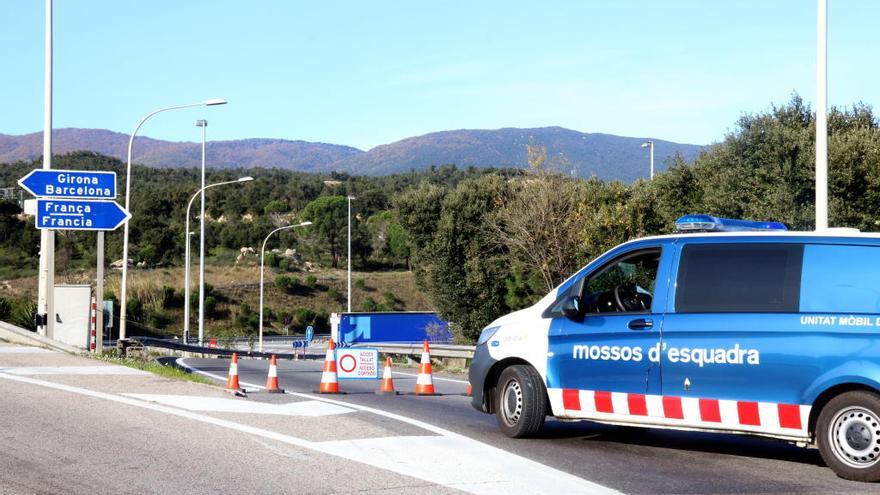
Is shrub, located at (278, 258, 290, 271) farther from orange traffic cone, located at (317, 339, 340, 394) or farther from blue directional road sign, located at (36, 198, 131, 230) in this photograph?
orange traffic cone, located at (317, 339, 340, 394)

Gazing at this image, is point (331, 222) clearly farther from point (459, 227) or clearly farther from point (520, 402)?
point (520, 402)

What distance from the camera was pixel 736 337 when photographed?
30.3 ft

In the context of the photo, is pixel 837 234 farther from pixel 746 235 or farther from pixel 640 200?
pixel 640 200

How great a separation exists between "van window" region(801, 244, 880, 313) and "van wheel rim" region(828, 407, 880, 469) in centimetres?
82

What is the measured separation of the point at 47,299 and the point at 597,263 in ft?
45.2

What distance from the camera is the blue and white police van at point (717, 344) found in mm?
8656

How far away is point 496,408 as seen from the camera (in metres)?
11.1

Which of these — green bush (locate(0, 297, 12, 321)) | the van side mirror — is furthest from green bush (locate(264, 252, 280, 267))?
the van side mirror

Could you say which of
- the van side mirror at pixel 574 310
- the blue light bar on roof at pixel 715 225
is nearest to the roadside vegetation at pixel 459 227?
the blue light bar on roof at pixel 715 225

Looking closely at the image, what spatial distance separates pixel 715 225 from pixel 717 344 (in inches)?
49.8

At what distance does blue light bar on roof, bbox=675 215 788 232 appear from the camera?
10.0 m

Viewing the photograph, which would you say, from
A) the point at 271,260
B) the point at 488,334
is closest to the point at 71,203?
the point at 488,334

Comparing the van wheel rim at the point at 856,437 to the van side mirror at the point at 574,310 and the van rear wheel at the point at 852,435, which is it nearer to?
the van rear wheel at the point at 852,435

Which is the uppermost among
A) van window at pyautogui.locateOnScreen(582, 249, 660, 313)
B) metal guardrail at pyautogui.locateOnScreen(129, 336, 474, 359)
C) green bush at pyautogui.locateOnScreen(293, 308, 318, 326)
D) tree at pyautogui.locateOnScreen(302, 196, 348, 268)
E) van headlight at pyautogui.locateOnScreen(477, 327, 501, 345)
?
tree at pyautogui.locateOnScreen(302, 196, 348, 268)
